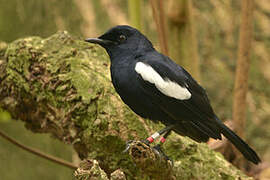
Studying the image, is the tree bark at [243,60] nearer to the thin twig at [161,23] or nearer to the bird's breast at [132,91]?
the thin twig at [161,23]

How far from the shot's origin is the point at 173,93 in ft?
7.57

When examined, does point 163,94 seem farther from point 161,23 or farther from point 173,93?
point 161,23

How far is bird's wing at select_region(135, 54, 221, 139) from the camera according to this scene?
2.30 m

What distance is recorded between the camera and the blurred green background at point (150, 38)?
4.02 m

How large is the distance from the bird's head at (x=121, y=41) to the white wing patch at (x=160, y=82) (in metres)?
0.19

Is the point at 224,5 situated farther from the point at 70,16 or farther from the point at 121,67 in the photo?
the point at 121,67

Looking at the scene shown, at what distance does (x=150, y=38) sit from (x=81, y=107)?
253 cm

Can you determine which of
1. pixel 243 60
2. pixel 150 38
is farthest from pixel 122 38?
pixel 150 38

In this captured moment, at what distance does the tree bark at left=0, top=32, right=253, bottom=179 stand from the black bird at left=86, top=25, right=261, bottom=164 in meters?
0.28

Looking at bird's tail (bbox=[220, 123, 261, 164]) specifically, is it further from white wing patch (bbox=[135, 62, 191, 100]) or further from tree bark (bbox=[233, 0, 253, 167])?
tree bark (bbox=[233, 0, 253, 167])

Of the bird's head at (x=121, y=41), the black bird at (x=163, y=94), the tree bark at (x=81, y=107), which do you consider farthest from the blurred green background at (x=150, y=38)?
the black bird at (x=163, y=94)

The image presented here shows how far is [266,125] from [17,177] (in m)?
2.86

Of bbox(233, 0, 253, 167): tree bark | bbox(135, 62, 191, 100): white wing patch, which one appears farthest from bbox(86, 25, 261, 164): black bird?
bbox(233, 0, 253, 167): tree bark

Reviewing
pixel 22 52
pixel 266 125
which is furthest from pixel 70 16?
pixel 266 125
